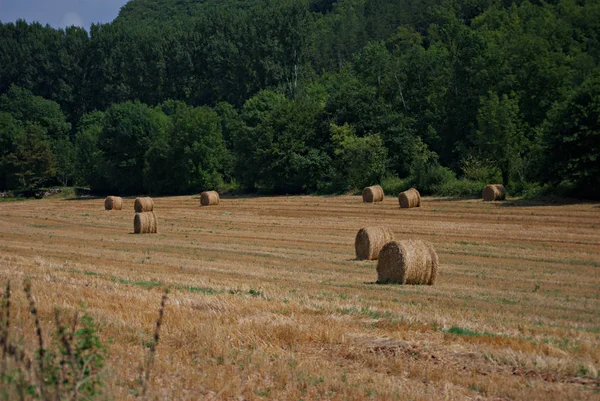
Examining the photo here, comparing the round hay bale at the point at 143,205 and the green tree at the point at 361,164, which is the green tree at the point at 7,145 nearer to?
the round hay bale at the point at 143,205

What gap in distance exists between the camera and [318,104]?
245 feet

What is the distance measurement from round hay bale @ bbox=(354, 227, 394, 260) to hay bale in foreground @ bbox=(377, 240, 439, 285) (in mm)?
4985

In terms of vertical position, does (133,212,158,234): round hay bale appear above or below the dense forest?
below

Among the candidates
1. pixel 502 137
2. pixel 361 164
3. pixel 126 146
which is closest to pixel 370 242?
pixel 502 137

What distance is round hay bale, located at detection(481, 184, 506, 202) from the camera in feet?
140

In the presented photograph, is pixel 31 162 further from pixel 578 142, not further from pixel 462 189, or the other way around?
pixel 578 142

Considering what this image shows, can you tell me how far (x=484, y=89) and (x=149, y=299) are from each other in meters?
56.5

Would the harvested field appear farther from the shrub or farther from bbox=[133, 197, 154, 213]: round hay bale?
bbox=[133, 197, 154, 213]: round hay bale

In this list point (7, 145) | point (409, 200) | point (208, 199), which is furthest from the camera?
point (7, 145)

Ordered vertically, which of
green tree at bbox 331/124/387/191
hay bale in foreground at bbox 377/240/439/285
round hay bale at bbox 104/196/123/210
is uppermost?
green tree at bbox 331/124/387/191

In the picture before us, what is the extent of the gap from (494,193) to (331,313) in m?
33.5

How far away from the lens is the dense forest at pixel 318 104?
51.6 m

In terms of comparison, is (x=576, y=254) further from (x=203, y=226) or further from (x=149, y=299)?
(x=203, y=226)

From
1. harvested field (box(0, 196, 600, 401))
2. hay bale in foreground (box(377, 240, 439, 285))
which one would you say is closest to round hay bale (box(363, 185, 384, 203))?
harvested field (box(0, 196, 600, 401))
